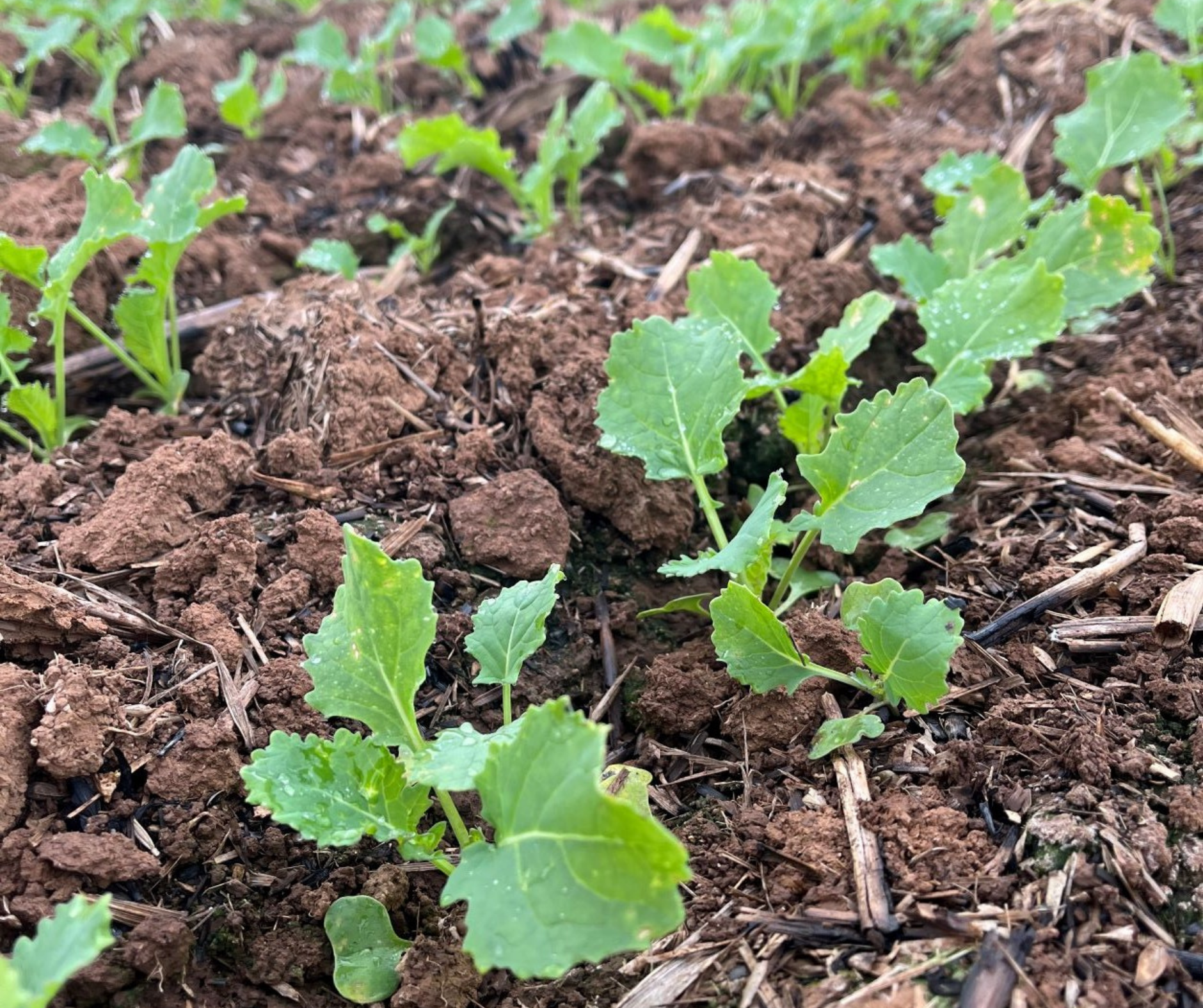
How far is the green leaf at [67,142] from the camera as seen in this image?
9.95ft

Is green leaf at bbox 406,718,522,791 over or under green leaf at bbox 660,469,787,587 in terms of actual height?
under

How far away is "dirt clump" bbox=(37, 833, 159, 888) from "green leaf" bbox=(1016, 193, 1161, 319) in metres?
2.21

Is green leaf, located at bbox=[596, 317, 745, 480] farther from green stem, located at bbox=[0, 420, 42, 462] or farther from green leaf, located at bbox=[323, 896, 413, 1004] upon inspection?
green stem, located at bbox=[0, 420, 42, 462]

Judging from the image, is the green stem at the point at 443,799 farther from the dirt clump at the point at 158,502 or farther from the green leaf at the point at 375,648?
the dirt clump at the point at 158,502

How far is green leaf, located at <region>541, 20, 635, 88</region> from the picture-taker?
3.51 m

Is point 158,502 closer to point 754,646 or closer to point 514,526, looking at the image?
point 514,526

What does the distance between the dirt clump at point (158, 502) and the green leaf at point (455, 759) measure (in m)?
0.81

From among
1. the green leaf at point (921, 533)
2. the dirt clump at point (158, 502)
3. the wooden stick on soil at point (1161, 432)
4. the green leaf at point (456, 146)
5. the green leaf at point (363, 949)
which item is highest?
the green leaf at point (456, 146)

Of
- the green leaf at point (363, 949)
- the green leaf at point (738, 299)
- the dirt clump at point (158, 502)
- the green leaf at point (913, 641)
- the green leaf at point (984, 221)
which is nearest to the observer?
the green leaf at point (363, 949)

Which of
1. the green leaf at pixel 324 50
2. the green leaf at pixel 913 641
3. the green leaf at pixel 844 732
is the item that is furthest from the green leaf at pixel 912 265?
the green leaf at pixel 324 50

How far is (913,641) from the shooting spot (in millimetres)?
1633

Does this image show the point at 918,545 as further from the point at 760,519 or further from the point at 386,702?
the point at 386,702

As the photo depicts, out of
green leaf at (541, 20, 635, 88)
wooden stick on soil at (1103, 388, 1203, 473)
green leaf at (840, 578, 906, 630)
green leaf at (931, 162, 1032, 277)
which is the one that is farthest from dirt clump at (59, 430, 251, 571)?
green leaf at (541, 20, 635, 88)

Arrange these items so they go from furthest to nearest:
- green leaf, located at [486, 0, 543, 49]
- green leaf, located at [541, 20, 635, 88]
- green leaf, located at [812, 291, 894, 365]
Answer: green leaf, located at [486, 0, 543, 49] < green leaf, located at [541, 20, 635, 88] < green leaf, located at [812, 291, 894, 365]
